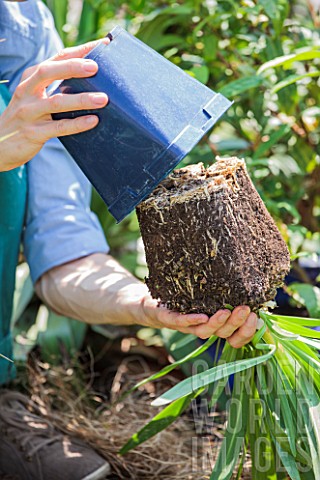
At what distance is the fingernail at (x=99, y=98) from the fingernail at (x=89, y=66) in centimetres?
3

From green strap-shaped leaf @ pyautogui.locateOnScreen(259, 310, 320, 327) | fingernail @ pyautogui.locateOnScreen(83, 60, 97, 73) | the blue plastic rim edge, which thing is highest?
fingernail @ pyautogui.locateOnScreen(83, 60, 97, 73)

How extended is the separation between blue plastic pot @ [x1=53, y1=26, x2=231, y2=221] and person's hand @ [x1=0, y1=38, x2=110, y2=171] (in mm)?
20

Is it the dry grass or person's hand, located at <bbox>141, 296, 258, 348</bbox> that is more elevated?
person's hand, located at <bbox>141, 296, 258, 348</bbox>

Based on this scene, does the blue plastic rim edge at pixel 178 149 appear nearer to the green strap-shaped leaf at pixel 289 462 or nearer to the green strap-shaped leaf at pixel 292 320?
the green strap-shaped leaf at pixel 292 320

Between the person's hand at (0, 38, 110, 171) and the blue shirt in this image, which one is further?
the blue shirt

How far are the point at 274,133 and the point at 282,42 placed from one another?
0.22 m

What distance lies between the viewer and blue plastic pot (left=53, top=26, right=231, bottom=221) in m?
0.91

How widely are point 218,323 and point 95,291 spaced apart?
30cm

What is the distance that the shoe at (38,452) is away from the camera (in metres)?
1.27

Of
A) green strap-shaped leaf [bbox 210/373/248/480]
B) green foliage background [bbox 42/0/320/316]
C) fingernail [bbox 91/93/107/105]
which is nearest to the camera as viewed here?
fingernail [bbox 91/93/107/105]

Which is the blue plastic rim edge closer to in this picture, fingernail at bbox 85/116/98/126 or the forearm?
fingernail at bbox 85/116/98/126

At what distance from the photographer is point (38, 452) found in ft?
4.33

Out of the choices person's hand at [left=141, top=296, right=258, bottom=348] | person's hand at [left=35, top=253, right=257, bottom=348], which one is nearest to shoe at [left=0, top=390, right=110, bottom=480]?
person's hand at [left=35, top=253, right=257, bottom=348]

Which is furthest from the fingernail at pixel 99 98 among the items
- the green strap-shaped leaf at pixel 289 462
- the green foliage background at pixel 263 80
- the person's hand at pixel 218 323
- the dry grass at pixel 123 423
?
the dry grass at pixel 123 423
